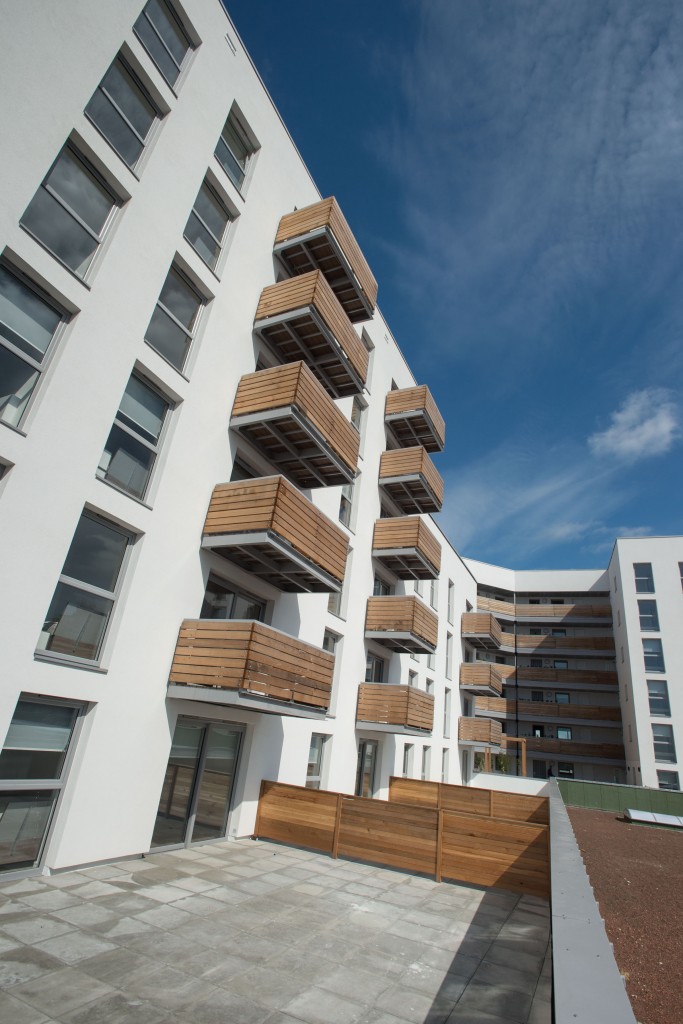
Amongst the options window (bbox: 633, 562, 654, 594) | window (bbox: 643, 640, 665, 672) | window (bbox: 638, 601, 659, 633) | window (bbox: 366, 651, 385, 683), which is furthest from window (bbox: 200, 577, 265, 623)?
window (bbox: 633, 562, 654, 594)

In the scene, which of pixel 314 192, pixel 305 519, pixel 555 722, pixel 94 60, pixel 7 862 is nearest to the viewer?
pixel 7 862

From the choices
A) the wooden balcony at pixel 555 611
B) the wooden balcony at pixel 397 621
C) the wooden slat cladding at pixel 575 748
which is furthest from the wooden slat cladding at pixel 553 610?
the wooden balcony at pixel 397 621

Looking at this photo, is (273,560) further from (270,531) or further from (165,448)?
(165,448)

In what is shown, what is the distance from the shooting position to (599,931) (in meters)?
2.82

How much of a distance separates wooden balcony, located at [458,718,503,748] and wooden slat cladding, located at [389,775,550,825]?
11224 millimetres

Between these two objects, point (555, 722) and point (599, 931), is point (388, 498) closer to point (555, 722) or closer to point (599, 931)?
point (599, 931)

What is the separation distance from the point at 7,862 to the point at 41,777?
0.92 metres

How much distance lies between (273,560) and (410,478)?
27.9 feet

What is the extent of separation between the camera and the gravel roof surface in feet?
15.5

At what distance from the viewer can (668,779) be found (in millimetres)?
32219

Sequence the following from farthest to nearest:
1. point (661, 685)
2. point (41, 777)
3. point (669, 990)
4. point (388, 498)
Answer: point (661, 685), point (388, 498), point (41, 777), point (669, 990)

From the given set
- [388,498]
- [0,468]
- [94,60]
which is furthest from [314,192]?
[0,468]

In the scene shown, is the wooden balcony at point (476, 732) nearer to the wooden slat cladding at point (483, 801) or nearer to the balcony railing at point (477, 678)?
the balcony railing at point (477, 678)

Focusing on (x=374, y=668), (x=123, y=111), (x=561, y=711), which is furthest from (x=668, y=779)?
(x=123, y=111)
